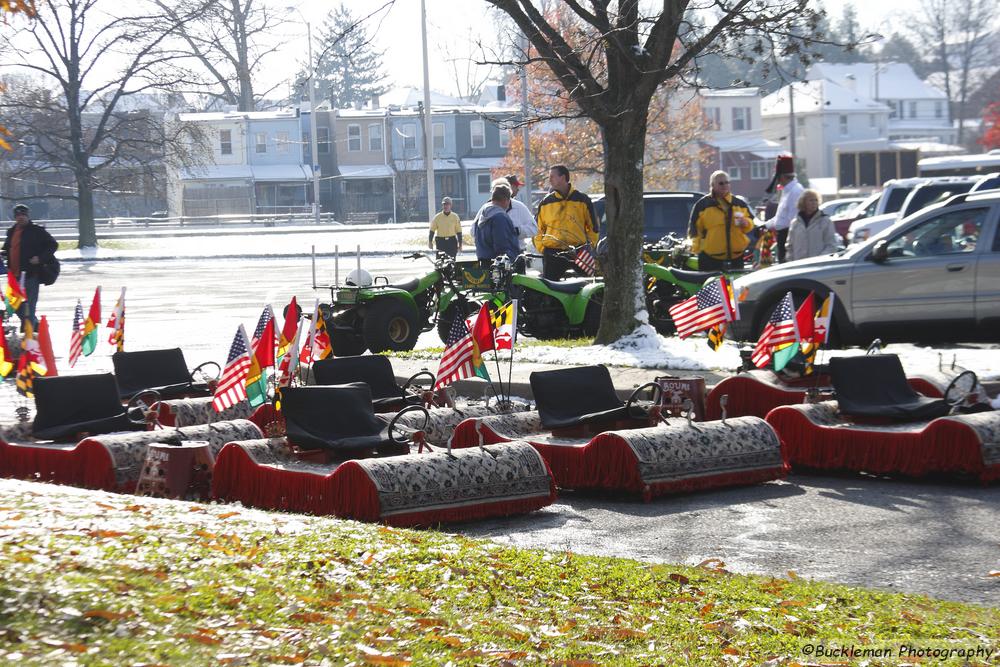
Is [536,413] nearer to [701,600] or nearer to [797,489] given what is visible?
[797,489]

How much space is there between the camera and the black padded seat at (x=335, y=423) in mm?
9680

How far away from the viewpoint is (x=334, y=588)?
6156 mm

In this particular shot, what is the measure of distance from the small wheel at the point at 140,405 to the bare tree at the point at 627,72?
580cm

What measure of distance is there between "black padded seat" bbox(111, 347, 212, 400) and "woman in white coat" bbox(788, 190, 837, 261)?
746 cm

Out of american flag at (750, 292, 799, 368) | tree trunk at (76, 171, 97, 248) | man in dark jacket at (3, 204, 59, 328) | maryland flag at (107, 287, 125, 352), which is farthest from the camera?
tree trunk at (76, 171, 97, 248)

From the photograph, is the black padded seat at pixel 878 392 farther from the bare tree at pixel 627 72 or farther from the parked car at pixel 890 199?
the parked car at pixel 890 199

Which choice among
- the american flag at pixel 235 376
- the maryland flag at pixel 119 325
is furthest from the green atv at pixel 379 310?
the american flag at pixel 235 376

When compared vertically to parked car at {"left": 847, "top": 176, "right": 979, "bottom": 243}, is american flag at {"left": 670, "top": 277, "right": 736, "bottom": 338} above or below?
below

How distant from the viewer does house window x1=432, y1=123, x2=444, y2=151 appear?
8269 centimetres

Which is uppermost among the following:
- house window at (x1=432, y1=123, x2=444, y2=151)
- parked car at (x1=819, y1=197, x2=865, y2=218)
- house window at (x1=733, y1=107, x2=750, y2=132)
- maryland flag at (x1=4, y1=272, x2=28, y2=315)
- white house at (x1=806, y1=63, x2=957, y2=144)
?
white house at (x1=806, y1=63, x2=957, y2=144)

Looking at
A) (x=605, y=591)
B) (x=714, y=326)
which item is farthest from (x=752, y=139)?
(x=605, y=591)

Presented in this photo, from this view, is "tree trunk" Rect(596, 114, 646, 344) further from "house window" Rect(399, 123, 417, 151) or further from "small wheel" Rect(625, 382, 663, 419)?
"house window" Rect(399, 123, 417, 151)

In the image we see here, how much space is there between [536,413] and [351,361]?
178cm

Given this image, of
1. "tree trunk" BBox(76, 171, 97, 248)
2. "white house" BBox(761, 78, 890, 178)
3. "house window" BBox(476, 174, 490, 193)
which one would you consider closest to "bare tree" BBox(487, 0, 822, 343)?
"tree trunk" BBox(76, 171, 97, 248)
